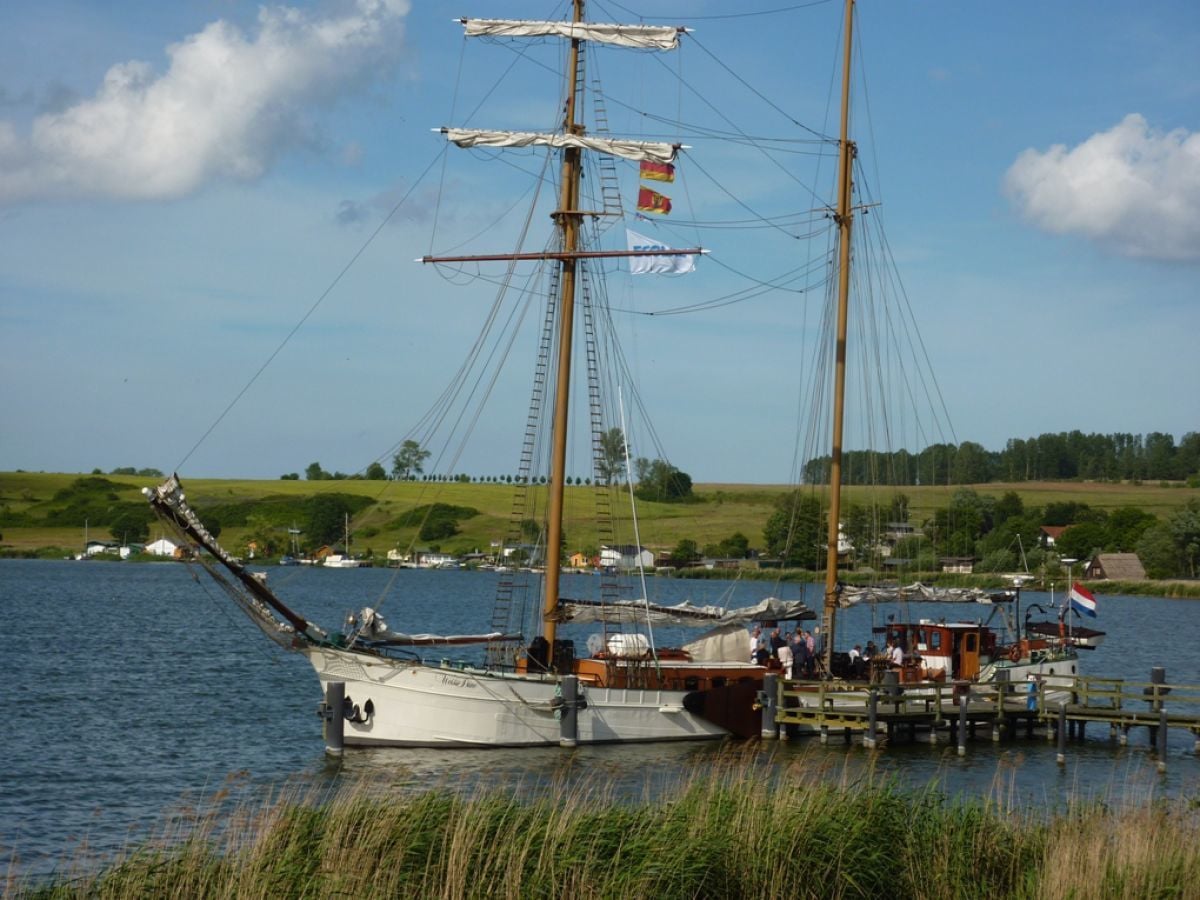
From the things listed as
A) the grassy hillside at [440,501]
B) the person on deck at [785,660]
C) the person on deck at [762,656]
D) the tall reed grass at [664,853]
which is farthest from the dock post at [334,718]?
the grassy hillside at [440,501]

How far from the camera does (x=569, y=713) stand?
3297cm

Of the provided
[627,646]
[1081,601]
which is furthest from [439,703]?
[1081,601]

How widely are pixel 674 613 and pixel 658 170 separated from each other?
11.3 meters

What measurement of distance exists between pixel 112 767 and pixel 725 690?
13978 mm

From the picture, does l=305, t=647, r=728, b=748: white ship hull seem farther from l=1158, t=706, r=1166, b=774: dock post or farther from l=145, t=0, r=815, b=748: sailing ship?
l=1158, t=706, r=1166, b=774: dock post

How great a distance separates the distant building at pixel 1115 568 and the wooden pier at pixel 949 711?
88530 mm

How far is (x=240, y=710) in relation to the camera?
4069 cm

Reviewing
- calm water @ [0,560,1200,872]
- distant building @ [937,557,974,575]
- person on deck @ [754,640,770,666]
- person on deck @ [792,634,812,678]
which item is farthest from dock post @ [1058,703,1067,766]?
distant building @ [937,557,974,575]

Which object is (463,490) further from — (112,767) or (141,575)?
(112,767)

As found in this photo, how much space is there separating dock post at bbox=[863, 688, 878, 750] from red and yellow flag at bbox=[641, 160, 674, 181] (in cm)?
1341

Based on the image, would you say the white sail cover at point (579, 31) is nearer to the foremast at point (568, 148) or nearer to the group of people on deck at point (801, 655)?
the foremast at point (568, 148)

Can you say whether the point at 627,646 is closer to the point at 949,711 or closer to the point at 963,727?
the point at 949,711

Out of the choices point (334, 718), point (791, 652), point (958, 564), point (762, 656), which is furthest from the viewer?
point (958, 564)

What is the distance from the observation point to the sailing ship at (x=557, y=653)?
32250 millimetres
